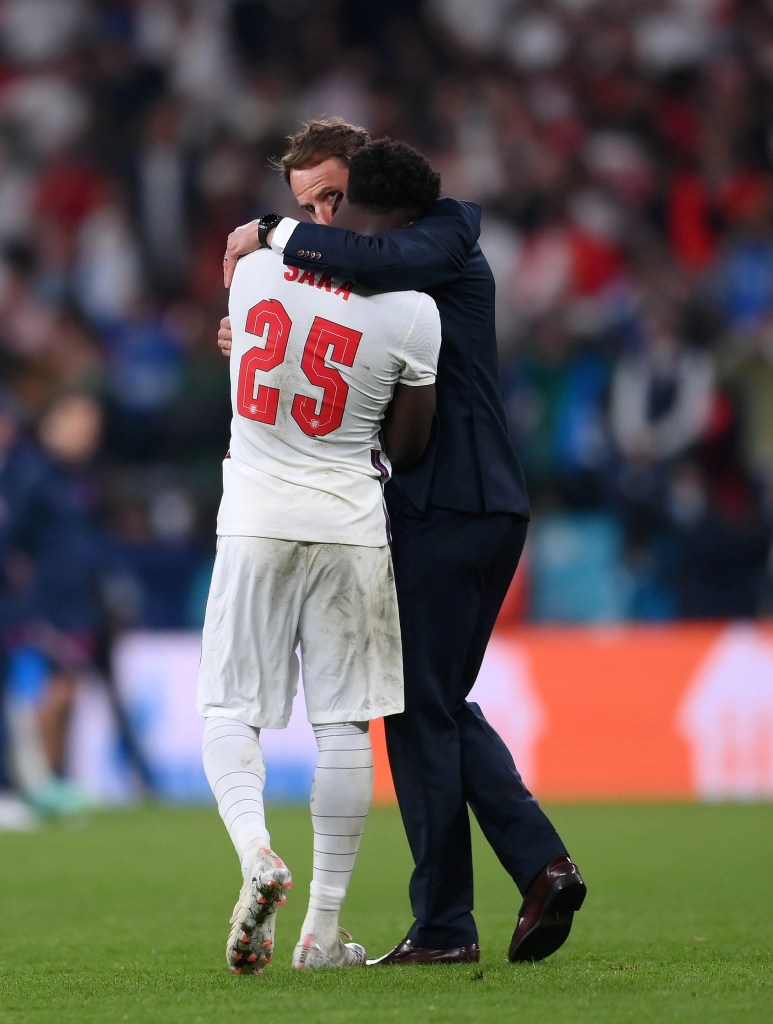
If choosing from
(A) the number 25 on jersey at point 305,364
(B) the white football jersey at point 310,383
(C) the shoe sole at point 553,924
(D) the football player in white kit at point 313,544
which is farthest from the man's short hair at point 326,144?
(C) the shoe sole at point 553,924

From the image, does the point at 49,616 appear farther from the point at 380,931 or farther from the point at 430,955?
the point at 430,955

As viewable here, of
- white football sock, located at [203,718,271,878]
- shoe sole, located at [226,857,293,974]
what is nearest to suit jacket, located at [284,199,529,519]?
white football sock, located at [203,718,271,878]

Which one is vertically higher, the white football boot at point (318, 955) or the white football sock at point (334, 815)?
the white football sock at point (334, 815)

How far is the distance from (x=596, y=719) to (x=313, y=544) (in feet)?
19.2

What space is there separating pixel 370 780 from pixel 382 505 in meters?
0.63

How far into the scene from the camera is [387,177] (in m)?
3.69

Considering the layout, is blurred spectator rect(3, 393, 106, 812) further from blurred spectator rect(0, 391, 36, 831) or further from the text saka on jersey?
the text saka on jersey

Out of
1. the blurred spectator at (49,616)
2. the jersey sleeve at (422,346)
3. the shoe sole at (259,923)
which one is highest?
the jersey sleeve at (422,346)

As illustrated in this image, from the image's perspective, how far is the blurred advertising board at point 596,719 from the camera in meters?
9.02

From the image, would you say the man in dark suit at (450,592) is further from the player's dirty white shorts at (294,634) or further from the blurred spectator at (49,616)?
the blurred spectator at (49,616)

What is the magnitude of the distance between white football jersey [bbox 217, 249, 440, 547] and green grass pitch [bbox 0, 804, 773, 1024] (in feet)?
3.27

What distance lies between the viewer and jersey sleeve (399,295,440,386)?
3.62 metres

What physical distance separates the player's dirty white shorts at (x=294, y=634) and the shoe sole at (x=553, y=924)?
553 millimetres

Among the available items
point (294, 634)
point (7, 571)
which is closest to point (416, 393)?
point (294, 634)
